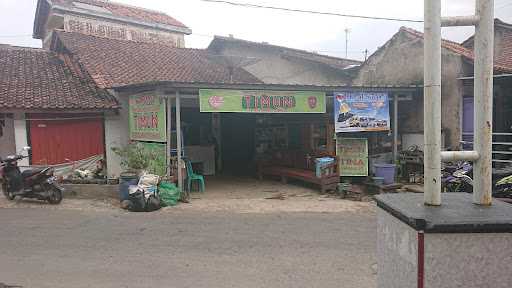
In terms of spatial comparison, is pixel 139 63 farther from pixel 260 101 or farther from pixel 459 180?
pixel 459 180

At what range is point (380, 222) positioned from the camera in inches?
92.6

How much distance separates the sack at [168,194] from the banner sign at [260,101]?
1.92 metres

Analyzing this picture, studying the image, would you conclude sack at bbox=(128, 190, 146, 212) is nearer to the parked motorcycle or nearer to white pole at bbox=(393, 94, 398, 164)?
the parked motorcycle

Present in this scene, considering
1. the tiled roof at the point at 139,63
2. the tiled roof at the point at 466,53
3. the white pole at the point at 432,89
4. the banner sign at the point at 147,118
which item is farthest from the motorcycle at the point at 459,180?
the tiled roof at the point at 139,63

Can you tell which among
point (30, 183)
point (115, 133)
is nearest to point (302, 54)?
point (115, 133)

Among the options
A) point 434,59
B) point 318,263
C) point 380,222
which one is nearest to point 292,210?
point 318,263

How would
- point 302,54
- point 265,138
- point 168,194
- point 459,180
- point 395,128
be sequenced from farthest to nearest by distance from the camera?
point 302,54
point 265,138
point 395,128
point 168,194
point 459,180

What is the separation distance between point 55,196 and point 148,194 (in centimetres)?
224

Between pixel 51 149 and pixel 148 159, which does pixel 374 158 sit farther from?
pixel 51 149

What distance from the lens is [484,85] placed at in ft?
6.66

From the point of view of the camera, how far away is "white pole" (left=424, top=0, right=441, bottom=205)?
194cm

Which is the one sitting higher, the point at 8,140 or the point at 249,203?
the point at 8,140

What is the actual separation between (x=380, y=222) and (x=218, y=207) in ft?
22.7

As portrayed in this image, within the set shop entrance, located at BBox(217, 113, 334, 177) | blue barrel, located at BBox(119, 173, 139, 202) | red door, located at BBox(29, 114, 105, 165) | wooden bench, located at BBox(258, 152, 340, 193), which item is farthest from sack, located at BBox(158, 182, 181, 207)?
shop entrance, located at BBox(217, 113, 334, 177)
